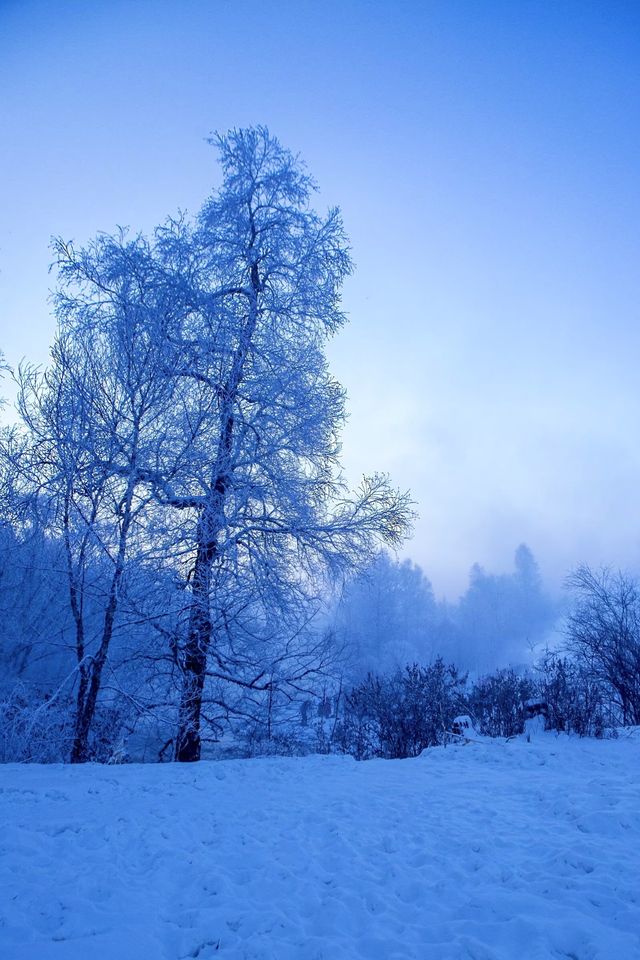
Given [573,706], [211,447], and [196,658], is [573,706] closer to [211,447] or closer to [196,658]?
[196,658]

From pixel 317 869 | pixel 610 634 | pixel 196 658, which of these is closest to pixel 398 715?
pixel 196 658

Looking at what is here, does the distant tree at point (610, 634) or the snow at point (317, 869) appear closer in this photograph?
the snow at point (317, 869)

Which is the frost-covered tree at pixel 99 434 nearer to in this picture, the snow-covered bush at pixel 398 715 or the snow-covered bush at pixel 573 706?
the snow-covered bush at pixel 398 715

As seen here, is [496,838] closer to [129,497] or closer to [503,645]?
[129,497]

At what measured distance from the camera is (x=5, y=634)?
1112 cm

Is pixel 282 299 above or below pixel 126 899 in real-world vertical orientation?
above

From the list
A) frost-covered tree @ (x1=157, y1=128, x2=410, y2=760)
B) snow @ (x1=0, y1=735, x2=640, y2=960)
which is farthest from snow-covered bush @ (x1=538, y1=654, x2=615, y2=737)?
frost-covered tree @ (x1=157, y1=128, x2=410, y2=760)

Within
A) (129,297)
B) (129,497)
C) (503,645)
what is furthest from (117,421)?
(503,645)

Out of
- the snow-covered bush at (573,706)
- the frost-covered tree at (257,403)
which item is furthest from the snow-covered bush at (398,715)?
the frost-covered tree at (257,403)

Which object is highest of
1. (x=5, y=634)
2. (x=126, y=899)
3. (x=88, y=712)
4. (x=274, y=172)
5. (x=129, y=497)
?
(x=274, y=172)

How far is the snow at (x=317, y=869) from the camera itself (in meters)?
2.60

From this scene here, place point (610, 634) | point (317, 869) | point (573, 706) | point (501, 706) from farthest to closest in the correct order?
1. point (610, 634)
2. point (501, 706)
3. point (573, 706)
4. point (317, 869)

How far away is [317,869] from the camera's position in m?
3.50

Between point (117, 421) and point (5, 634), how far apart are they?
23.0 feet
